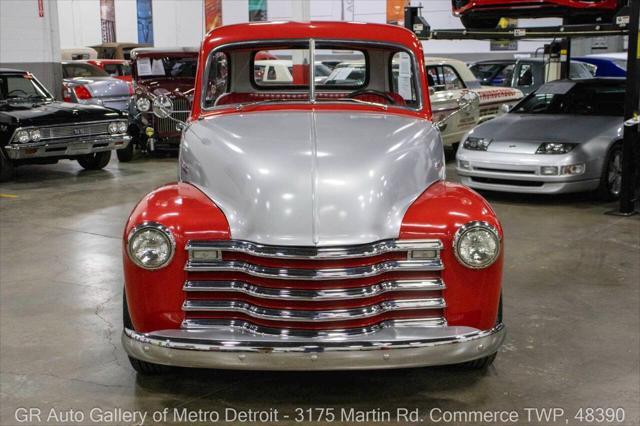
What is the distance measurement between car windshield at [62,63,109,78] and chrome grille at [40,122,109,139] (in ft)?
18.3

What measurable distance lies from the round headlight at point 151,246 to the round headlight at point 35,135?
275 inches

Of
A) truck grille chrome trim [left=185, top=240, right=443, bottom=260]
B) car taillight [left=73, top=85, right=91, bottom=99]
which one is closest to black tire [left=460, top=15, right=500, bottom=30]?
truck grille chrome trim [left=185, top=240, right=443, bottom=260]

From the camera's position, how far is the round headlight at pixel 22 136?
9539 millimetres

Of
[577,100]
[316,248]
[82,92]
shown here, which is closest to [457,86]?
[577,100]

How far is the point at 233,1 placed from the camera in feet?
71.9

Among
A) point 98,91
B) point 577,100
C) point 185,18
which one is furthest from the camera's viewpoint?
point 185,18

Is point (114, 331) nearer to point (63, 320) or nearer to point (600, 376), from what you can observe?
point (63, 320)

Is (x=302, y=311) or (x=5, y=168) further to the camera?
(x=5, y=168)

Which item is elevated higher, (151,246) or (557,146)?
(151,246)

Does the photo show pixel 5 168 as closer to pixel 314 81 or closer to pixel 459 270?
pixel 314 81

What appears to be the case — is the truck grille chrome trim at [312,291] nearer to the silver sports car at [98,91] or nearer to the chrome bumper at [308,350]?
the chrome bumper at [308,350]

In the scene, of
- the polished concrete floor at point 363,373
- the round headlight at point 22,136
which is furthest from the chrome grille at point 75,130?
the polished concrete floor at point 363,373

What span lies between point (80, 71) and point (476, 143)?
9.85 meters

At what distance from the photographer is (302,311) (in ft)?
10.6
